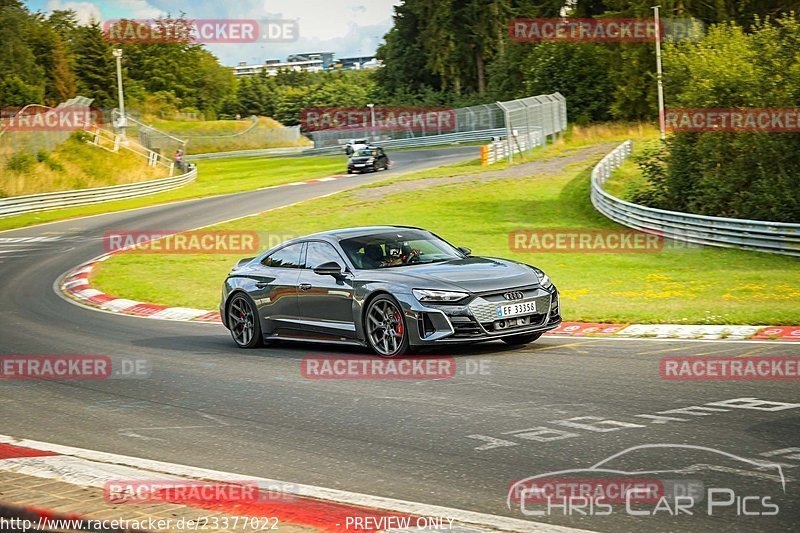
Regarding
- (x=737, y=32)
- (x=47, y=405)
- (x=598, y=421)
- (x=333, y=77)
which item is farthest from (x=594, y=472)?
(x=333, y=77)

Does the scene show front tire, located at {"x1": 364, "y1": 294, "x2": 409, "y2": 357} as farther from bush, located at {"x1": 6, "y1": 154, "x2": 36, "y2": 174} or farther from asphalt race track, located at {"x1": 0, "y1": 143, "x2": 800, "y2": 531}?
bush, located at {"x1": 6, "y1": 154, "x2": 36, "y2": 174}

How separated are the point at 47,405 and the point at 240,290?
4273mm

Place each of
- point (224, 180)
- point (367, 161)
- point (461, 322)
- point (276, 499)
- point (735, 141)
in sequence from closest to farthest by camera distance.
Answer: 1. point (276, 499)
2. point (461, 322)
3. point (735, 141)
4. point (367, 161)
5. point (224, 180)

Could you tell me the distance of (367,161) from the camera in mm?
54719

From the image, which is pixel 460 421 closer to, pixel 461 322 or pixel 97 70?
pixel 461 322

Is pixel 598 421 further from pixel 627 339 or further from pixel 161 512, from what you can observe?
pixel 627 339

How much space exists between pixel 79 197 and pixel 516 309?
129ft

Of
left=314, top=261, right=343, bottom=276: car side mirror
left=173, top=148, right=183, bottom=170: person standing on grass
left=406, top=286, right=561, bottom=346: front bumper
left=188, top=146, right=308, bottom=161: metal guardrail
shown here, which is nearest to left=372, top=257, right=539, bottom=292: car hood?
left=406, top=286, right=561, bottom=346: front bumper

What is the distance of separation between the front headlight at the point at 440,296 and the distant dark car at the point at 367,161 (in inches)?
1711

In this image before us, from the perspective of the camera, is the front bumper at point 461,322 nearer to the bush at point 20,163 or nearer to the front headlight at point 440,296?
the front headlight at point 440,296

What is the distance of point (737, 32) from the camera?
31.6 metres

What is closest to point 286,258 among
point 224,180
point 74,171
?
point 74,171

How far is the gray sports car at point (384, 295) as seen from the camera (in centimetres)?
1134

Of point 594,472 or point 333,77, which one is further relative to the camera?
point 333,77
